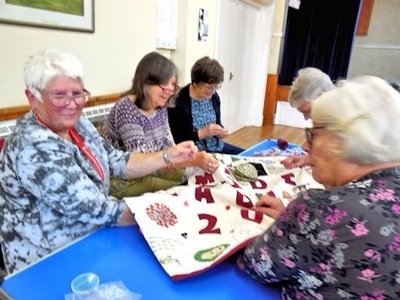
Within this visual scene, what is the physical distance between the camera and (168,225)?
101cm

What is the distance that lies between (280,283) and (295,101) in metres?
1.18

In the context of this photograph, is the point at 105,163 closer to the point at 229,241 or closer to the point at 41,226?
the point at 41,226

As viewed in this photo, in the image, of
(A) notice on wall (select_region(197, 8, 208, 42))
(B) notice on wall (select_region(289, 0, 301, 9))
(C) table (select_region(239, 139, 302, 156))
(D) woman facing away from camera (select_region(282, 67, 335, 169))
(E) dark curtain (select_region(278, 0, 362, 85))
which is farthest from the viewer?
(E) dark curtain (select_region(278, 0, 362, 85))

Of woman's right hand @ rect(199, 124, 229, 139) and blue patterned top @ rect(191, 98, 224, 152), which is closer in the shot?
woman's right hand @ rect(199, 124, 229, 139)

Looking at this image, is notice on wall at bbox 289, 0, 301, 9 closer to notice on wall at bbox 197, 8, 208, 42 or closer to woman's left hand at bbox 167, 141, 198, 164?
notice on wall at bbox 197, 8, 208, 42

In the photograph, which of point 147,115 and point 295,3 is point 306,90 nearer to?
point 147,115

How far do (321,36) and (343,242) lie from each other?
18.8 feet

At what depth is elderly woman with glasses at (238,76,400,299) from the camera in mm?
602

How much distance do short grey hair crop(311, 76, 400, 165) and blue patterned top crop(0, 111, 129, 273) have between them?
2.39 ft

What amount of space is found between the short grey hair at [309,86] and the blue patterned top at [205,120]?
711mm

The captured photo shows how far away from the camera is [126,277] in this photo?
83 cm

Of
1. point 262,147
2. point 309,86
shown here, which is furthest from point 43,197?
point 262,147

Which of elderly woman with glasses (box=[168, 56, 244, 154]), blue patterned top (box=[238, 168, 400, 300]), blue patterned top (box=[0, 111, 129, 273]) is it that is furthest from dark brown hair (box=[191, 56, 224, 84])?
blue patterned top (box=[238, 168, 400, 300])

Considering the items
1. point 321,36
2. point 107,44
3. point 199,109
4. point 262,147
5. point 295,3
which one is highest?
point 295,3
